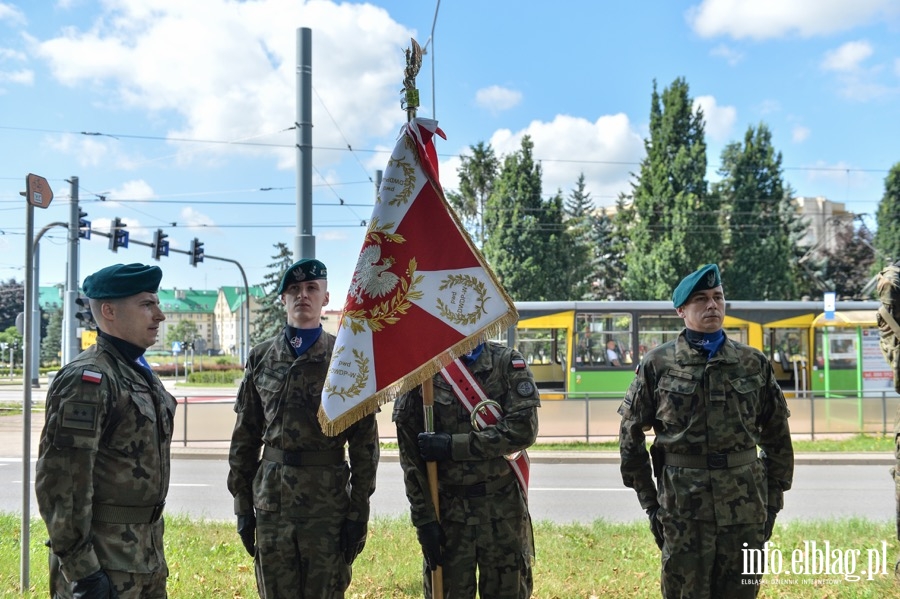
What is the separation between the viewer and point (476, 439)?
335 cm

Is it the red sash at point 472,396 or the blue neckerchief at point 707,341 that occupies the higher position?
the blue neckerchief at point 707,341

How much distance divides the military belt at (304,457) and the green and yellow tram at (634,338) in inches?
571

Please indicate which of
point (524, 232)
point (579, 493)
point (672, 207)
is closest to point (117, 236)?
point (579, 493)

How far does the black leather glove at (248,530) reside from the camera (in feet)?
11.8

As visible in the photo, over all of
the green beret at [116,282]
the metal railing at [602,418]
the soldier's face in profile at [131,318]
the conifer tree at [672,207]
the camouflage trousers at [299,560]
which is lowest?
the metal railing at [602,418]

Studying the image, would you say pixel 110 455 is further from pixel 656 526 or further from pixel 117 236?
pixel 117 236

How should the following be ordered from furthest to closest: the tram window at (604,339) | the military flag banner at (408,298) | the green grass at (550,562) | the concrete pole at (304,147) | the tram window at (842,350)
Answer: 1. the tram window at (604,339)
2. the tram window at (842,350)
3. the concrete pole at (304,147)
4. the green grass at (550,562)
5. the military flag banner at (408,298)

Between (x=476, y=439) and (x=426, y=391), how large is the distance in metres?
0.33

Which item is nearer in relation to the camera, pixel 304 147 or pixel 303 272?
pixel 303 272

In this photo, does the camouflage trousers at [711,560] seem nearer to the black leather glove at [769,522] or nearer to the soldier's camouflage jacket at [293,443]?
the black leather glove at [769,522]

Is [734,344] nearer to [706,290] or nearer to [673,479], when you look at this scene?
[706,290]

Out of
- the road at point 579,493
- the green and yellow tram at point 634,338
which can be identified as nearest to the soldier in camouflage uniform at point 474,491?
the road at point 579,493

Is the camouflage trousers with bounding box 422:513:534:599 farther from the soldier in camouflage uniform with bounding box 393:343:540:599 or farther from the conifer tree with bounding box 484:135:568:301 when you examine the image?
the conifer tree with bounding box 484:135:568:301

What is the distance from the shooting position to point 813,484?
1045cm
